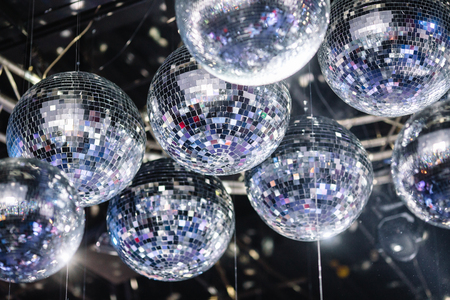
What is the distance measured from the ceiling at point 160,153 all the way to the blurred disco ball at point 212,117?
1226 millimetres

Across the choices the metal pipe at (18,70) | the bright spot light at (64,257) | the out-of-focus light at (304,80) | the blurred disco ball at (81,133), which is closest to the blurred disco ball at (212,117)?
the blurred disco ball at (81,133)

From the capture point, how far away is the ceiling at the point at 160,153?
251 cm

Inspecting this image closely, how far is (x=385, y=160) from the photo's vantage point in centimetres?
258

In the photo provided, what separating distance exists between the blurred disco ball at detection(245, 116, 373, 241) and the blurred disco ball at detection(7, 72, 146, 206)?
393 mm

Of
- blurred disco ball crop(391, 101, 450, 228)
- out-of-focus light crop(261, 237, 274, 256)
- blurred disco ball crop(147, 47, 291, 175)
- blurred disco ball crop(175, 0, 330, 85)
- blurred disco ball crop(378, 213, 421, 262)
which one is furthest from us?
out-of-focus light crop(261, 237, 274, 256)

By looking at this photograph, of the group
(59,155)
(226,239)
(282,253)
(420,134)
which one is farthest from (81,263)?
(420,134)

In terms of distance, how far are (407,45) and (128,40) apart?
5.35ft

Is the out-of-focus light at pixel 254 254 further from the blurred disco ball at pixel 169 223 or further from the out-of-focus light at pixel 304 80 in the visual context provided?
the blurred disco ball at pixel 169 223

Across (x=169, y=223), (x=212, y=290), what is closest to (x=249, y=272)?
(x=212, y=290)

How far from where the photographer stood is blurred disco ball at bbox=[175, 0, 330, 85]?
1101 millimetres

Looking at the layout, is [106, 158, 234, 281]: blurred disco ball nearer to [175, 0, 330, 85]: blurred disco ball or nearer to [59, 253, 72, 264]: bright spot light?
[59, 253, 72, 264]: bright spot light

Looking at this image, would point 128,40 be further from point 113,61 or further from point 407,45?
point 407,45

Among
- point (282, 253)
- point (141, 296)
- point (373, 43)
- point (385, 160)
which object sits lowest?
point (141, 296)

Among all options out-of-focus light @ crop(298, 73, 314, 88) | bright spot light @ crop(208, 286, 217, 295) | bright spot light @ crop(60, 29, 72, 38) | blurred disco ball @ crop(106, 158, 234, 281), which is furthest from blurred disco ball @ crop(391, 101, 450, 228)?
bright spot light @ crop(60, 29, 72, 38)
